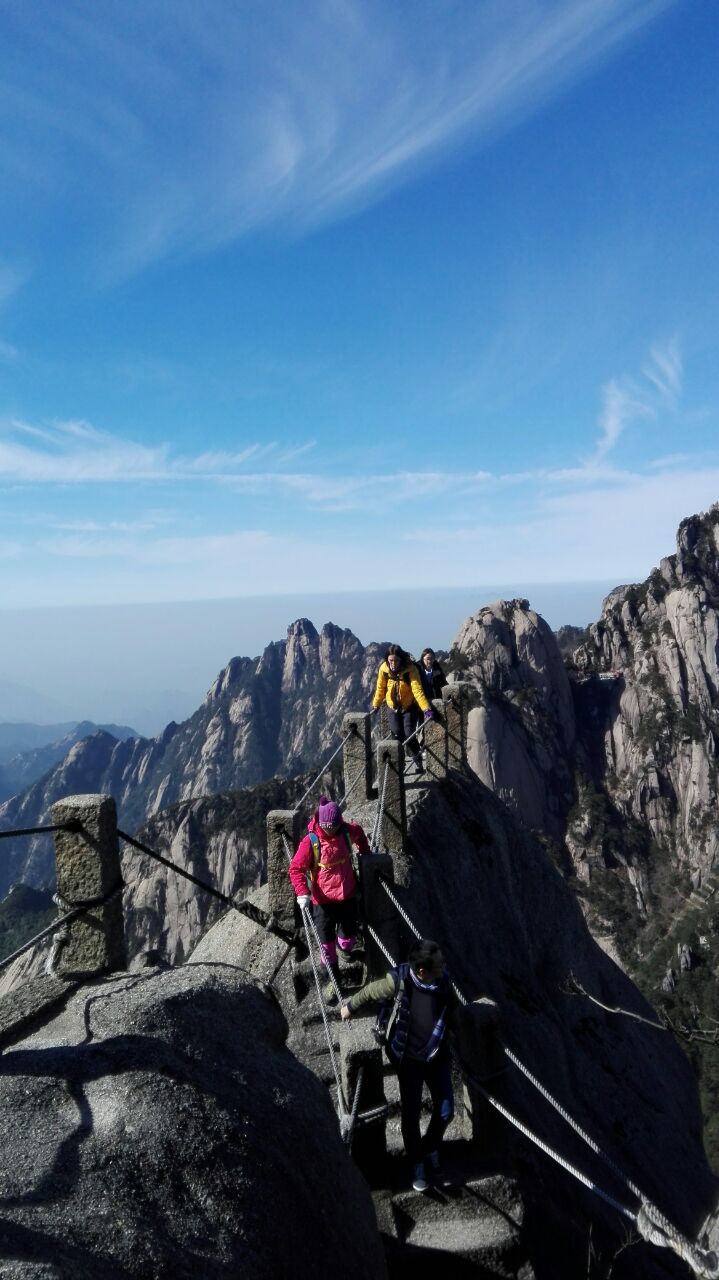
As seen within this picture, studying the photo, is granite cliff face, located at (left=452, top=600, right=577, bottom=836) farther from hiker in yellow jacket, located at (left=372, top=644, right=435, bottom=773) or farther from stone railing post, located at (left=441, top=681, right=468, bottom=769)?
hiker in yellow jacket, located at (left=372, top=644, right=435, bottom=773)

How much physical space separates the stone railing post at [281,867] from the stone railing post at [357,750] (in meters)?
4.25

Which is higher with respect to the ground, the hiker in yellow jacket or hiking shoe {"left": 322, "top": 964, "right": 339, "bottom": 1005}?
the hiker in yellow jacket

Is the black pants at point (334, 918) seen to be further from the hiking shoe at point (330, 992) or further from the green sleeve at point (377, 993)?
the green sleeve at point (377, 993)

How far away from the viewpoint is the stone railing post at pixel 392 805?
12695mm

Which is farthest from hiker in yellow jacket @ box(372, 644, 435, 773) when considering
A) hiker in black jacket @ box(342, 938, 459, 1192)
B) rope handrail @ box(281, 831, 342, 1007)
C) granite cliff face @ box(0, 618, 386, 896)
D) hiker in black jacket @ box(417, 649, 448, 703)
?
granite cliff face @ box(0, 618, 386, 896)

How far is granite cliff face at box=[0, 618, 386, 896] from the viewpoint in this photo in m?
166

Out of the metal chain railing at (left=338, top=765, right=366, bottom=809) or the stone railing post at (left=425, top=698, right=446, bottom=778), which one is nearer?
the metal chain railing at (left=338, top=765, right=366, bottom=809)

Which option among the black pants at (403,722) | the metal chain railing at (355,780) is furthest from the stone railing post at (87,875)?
the black pants at (403,722)

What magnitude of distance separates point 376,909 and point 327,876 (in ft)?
2.61

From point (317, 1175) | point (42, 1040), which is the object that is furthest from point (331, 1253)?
point (42, 1040)

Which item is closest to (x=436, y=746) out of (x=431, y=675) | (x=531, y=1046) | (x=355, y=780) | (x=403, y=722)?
(x=403, y=722)

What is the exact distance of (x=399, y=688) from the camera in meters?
16.8

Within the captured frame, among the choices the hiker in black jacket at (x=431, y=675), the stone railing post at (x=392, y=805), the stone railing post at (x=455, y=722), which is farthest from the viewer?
the hiker in black jacket at (x=431, y=675)

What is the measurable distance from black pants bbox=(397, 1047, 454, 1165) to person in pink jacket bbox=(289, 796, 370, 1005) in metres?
2.49
